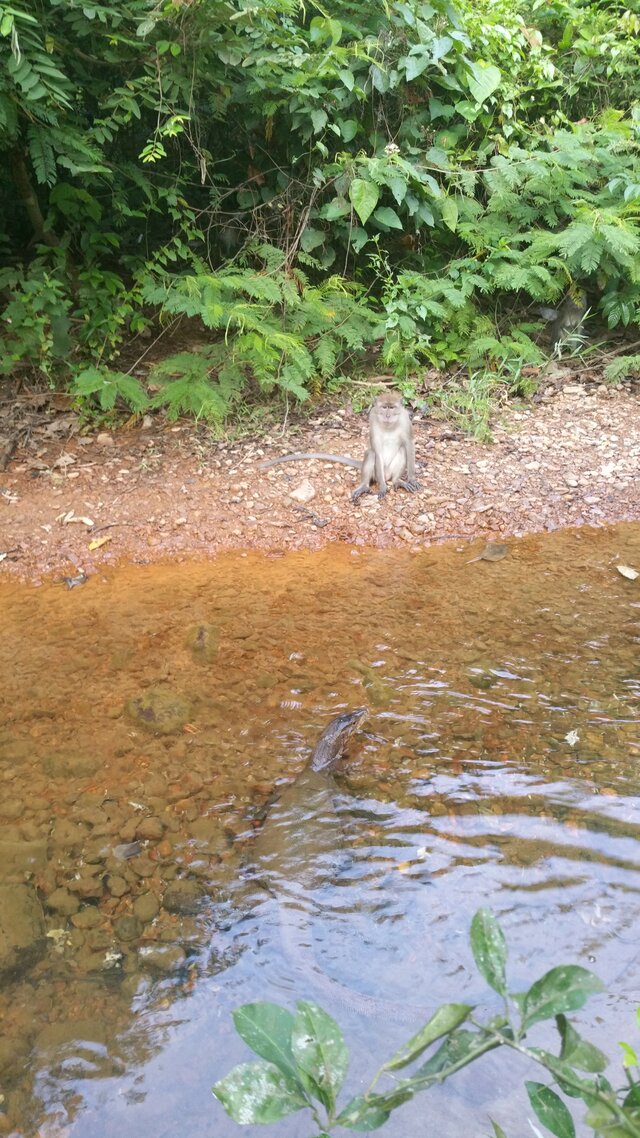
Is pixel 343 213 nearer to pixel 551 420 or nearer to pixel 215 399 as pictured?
pixel 215 399

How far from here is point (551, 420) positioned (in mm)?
7359

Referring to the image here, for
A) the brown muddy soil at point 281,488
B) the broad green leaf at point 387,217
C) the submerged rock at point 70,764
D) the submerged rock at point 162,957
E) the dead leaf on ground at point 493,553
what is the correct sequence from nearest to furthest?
the submerged rock at point 162,957
the submerged rock at point 70,764
the dead leaf on ground at point 493,553
the brown muddy soil at point 281,488
the broad green leaf at point 387,217

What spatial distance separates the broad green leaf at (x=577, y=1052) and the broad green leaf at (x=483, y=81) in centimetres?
789

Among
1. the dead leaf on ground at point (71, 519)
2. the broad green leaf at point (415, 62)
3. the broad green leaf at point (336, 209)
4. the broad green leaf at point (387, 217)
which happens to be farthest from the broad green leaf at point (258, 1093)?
the broad green leaf at point (415, 62)

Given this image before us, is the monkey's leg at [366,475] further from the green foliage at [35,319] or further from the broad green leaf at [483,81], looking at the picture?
the broad green leaf at [483,81]

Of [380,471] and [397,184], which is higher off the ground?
[397,184]

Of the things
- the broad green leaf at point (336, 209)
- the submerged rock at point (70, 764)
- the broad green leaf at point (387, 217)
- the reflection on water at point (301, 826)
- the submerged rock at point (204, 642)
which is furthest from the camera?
the broad green leaf at point (387, 217)

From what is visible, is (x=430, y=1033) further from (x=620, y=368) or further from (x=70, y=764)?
(x=620, y=368)

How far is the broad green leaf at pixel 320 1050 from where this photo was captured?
101 cm

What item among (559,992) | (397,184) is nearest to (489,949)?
(559,992)

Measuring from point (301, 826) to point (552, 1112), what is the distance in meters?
2.54

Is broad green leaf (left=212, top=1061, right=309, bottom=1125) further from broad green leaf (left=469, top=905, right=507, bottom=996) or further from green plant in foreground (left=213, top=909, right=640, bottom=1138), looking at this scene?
broad green leaf (left=469, top=905, right=507, bottom=996)

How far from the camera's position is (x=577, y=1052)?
0.98 metres

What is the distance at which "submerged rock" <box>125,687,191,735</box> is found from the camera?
13.5 feet
